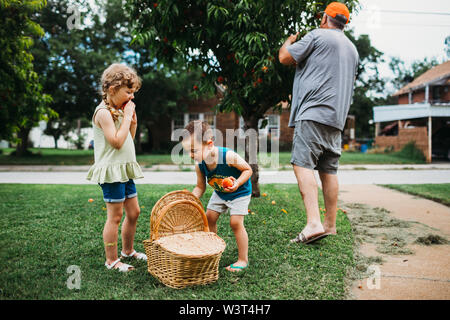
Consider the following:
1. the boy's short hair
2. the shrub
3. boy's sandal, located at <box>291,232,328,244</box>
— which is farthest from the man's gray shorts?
the shrub

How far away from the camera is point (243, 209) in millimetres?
2939

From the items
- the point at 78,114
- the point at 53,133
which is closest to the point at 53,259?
the point at 78,114

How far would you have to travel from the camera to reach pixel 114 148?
284 cm

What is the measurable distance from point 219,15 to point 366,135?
45.7 m

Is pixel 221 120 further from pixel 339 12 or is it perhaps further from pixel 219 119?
pixel 339 12

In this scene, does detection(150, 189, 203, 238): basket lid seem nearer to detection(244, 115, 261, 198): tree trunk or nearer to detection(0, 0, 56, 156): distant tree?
detection(244, 115, 261, 198): tree trunk

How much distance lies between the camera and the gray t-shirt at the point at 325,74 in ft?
10.9

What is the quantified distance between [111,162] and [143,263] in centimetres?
90

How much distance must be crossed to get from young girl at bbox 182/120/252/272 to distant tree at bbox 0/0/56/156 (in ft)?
17.3

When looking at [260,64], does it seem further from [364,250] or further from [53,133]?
[53,133]

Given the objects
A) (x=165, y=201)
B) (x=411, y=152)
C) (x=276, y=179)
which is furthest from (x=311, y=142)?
(x=411, y=152)

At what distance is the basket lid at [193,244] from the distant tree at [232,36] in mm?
2264

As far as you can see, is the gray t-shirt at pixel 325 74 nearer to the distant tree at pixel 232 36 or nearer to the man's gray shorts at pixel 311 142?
the man's gray shorts at pixel 311 142

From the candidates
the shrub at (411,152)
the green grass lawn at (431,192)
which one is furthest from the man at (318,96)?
the shrub at (411,152)
